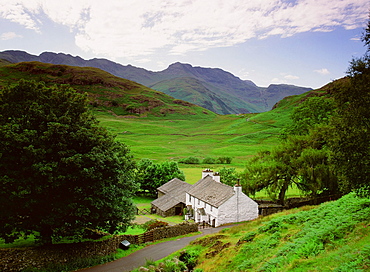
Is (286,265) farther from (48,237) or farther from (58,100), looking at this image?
(58,100)

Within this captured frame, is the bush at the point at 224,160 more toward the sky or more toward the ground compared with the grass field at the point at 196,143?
more toward the ground

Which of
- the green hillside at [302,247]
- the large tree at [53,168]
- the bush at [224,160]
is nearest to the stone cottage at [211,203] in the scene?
the green hillside at [302,247]

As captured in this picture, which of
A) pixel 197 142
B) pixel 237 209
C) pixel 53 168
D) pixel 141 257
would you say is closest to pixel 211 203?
pixel 237 209

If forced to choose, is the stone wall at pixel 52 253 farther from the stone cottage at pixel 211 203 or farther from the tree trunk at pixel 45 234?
the stone cottage at pixel 211 203

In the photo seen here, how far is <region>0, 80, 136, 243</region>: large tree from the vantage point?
2102 cm

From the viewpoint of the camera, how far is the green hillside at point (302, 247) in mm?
12657

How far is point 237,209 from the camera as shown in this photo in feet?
140

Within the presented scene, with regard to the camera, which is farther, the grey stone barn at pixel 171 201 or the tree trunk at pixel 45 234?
the grey stone barn at pixel 171 201

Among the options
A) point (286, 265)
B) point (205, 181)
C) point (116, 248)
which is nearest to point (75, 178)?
point (116, 248)

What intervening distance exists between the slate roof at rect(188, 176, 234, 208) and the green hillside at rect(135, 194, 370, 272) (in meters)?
17.8

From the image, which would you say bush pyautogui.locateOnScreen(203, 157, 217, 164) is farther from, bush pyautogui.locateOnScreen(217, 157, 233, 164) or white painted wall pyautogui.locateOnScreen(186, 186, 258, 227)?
white painted wall pyautogui.locateOnScreen(186, 186, 258, 227)

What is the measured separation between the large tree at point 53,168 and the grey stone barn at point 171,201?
27.8 m

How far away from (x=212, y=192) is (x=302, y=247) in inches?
1266

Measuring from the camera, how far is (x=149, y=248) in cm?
2917
